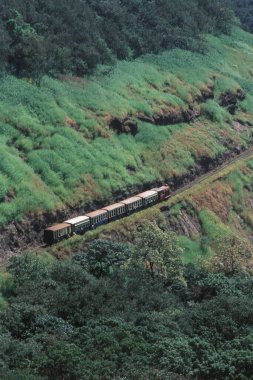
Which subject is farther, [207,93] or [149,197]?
[207,93]

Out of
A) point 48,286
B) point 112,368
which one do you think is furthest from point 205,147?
point 112,368

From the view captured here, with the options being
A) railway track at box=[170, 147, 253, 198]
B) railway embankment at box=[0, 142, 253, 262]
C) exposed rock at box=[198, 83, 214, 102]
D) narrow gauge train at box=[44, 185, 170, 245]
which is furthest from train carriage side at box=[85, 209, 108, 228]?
exposed rock at box=[198, 83, 214, 102]

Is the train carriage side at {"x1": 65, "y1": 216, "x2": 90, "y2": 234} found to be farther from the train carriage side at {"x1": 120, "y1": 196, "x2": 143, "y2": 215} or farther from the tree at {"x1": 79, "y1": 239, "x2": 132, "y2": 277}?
the train carriage side at {"x1": 120, "y1": 196, "x2": 143, "y2": 215}

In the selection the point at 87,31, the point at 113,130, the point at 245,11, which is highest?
the point at 87,31

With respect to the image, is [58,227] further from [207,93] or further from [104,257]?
[207,93]

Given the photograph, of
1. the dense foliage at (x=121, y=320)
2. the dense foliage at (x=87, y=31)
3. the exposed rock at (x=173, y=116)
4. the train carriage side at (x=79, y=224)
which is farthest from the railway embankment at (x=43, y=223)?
the dense foliage at (x=87, y=31)

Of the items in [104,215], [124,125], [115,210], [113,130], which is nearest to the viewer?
[104,215]

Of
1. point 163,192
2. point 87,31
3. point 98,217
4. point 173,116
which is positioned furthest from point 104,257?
point 87,31
